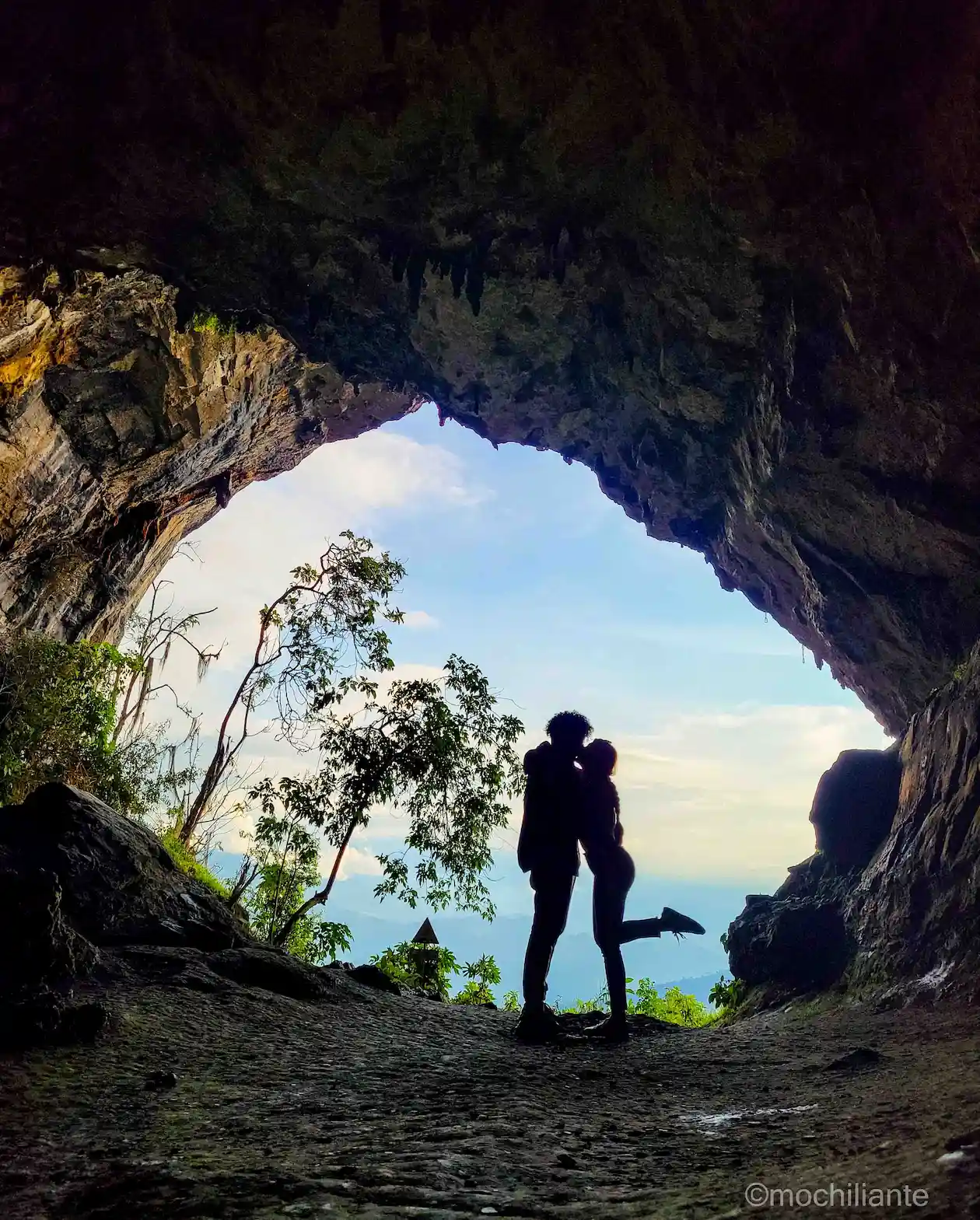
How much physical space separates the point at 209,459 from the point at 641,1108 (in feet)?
58.8

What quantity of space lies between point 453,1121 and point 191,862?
15985 millimetres

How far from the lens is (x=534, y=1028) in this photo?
23.2 ft

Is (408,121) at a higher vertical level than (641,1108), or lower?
higher

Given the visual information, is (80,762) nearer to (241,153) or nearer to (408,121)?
(241,153)

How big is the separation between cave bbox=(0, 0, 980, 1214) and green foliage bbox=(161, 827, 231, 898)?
6.44m

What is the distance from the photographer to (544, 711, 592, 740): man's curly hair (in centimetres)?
805

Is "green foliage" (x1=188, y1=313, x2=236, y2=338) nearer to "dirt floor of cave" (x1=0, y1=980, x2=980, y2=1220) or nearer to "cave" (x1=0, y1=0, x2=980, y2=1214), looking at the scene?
"cave" (x1=0, y1=0, x2=980, y2=1214)

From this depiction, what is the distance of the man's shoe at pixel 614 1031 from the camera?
7.17 metres

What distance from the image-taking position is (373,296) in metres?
13.8

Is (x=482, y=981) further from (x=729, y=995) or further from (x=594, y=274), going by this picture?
(x=594, y=274)

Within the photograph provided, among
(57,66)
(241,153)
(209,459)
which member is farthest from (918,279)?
(209,459)

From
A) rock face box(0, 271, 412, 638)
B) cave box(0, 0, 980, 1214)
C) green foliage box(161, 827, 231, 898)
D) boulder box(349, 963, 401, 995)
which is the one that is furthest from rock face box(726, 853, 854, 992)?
rock face box(0, 271, 412, 638)

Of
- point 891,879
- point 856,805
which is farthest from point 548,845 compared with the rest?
point 856,805

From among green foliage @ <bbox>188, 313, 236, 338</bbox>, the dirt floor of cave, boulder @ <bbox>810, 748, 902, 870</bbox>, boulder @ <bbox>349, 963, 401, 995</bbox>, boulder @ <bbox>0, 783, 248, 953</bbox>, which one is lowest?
the dirt floor of cave
